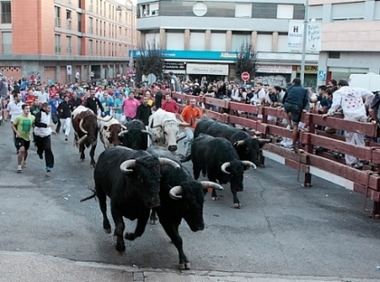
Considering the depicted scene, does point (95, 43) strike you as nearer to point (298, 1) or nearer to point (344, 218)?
point (298, 1)

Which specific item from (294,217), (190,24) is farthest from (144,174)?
(190,24)

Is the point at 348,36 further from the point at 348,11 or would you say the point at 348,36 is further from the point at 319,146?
the point at 319,146

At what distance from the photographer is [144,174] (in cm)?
673

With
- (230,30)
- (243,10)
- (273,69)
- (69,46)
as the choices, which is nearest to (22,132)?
(273,69)

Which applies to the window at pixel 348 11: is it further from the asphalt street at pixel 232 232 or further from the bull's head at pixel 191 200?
the bull's head at pixel 191 200

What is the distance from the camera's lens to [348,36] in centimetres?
3541

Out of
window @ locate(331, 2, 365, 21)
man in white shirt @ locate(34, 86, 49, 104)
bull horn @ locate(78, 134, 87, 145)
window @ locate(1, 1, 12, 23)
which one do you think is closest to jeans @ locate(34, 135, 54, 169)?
bull horn @ locate(78, 134, 87, 145)

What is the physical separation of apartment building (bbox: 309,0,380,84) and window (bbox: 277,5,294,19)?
18274mm

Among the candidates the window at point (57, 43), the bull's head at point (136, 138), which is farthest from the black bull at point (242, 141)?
the window at point (57, 43)

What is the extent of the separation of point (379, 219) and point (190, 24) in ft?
161

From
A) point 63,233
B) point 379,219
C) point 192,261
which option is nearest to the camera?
point 192,261

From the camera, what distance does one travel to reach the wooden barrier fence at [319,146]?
385 inches

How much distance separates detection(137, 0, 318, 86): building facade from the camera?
56094 millimetres

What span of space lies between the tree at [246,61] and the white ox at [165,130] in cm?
4083
